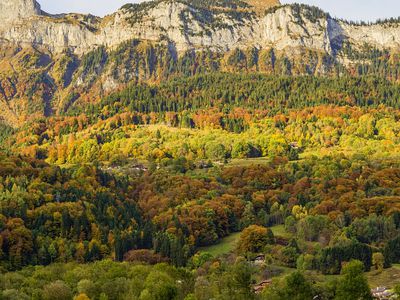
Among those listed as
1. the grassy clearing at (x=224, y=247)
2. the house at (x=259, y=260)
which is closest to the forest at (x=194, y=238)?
the house at (x=259, y=260)

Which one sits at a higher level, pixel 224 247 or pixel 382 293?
pixel 382 293

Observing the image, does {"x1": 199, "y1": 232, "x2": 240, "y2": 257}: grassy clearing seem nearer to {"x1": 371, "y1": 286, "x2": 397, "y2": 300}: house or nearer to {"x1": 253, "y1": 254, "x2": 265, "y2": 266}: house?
{"x1": 253, "y1": 254, "x2": 265, "y2": 266}: house

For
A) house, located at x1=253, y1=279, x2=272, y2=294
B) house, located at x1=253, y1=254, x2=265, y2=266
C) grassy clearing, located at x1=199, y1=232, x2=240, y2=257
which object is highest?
house, located at x1=253, y1=279, x2=272, y2=294

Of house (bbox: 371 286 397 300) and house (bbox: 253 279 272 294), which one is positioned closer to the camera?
house (bbox: 371 286 397 300)

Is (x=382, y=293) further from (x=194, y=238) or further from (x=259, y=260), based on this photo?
(x=194, y=238)

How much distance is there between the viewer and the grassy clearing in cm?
15464

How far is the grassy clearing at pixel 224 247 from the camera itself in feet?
507

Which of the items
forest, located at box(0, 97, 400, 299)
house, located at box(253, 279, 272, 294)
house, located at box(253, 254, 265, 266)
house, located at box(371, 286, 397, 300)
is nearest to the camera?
house, located at box(371, 286, 397, 300)

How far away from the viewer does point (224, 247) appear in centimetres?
15912

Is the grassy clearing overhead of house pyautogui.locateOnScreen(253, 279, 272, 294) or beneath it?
beneath

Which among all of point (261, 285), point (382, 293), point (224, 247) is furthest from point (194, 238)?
point (382, 293)

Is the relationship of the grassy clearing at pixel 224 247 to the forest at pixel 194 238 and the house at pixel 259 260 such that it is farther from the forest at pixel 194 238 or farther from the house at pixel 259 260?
the house at pixel 259 260

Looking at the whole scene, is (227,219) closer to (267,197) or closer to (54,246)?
(267,197)

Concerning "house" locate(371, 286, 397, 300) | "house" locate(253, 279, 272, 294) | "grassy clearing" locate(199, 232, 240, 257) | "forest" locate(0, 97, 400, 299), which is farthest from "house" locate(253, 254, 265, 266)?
"house" locate(371, 286, 397, 300)
